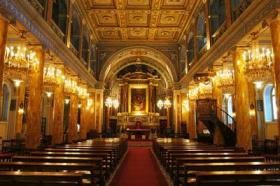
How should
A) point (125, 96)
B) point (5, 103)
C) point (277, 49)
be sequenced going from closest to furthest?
point (277, 49) → point (5, 103) → point (125, 96)

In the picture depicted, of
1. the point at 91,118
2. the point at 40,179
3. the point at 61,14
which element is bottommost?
the point at 40,179

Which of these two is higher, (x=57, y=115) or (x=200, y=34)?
(x=200, y=34)

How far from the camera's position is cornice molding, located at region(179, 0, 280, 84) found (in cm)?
670

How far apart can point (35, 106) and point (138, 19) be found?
34.2ft

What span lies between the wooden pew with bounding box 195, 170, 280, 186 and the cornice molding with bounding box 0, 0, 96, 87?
619cm

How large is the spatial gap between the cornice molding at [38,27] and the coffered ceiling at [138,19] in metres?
4.18

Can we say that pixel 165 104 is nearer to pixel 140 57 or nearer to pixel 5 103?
pixel 140 57

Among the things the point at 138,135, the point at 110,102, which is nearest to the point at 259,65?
the point at 110,102

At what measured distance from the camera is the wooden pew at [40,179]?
294 cm

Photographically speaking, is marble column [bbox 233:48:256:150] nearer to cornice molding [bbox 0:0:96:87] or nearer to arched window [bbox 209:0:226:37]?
arched window [bbox 209:0:226:37]

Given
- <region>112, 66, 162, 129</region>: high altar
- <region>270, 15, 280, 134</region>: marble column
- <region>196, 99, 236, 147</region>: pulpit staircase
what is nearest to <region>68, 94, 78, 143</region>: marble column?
<region>196, 99, 236, 147</region>: pulpit staircase

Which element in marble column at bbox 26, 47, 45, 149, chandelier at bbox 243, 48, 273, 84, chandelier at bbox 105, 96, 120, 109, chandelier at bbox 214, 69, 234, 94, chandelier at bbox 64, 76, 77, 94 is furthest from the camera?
chandelier at bbox 105, 96, 120, 109

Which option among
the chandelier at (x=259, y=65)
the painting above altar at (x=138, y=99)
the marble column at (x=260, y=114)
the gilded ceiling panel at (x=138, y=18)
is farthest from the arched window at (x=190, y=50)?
the chandelier at (x=259, y=65)

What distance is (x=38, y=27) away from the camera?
340 inches
